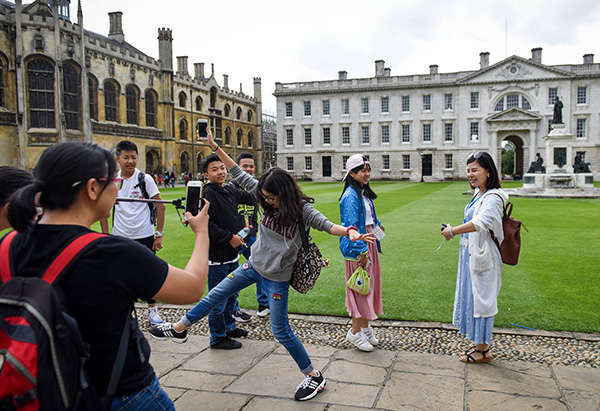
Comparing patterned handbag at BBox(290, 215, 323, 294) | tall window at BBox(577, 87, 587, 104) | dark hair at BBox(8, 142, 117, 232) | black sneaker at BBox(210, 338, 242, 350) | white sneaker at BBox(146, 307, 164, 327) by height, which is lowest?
black sneaker at BBox(210, 338, 242, 350)

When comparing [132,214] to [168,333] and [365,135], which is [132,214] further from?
[365,135]

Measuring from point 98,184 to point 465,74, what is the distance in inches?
2219

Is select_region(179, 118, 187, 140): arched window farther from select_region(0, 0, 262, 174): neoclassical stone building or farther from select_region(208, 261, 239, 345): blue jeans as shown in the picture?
select_region(208, 261, 239, 345): blue jeans

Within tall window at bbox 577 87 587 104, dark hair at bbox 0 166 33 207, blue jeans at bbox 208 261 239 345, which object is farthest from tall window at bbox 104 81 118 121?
tall window at bbox 577 87 587 104

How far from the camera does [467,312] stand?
424 centimetres

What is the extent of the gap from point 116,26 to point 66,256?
53.9 metres

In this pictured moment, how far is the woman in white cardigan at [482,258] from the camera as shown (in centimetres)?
399

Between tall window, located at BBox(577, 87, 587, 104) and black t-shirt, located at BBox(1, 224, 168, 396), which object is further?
tall window, located at BBox(577, 87, 587, 104)

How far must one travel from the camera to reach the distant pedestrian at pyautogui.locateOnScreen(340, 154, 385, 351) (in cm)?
434

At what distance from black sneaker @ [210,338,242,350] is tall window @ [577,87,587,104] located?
185ft

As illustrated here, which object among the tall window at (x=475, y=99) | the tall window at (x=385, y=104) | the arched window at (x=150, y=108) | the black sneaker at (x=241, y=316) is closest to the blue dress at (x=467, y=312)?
the black sneaker at (x=241, y=316)

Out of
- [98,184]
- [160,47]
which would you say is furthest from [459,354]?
[160,47]

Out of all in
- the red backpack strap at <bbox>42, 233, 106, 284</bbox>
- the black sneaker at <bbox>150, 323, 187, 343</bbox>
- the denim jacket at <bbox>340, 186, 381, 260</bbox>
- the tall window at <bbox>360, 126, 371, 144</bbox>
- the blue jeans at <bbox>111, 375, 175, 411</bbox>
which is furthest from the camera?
the tall window at <bbox>360, 126, 371, 144</bbox>

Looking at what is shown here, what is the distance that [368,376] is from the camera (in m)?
3.87
